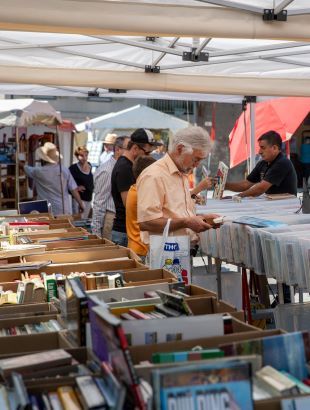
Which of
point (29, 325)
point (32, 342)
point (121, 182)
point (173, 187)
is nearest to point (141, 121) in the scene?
point (121, 182)

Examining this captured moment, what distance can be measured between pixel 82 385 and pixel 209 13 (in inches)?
116

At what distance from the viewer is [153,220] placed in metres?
4.18

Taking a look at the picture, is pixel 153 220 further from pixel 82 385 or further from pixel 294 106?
pixel 294 106

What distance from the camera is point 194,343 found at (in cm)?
201

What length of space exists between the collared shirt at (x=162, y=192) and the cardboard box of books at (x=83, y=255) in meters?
0.24

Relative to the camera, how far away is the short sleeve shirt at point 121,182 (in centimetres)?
556

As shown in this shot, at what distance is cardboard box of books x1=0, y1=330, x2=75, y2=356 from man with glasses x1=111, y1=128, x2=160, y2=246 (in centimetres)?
319

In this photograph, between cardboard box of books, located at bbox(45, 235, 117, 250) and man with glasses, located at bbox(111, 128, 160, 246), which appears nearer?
cardboard box of books, located at bbox(45, 235, 117, 250)

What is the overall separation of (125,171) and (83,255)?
1593mm

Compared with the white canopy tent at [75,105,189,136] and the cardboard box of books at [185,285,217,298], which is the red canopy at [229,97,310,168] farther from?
the cardboard box of books at [185,285,217,298]

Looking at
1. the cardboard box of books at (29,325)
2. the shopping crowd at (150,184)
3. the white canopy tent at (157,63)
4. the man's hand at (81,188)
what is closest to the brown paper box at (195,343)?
the cardboard box of books at (29,325)

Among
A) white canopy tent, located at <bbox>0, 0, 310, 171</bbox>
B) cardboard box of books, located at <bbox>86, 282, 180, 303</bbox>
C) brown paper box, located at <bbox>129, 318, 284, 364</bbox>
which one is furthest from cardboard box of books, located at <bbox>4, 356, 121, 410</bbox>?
white canopy tent, located at <bbox>0, 0, 310, 171</bbox>

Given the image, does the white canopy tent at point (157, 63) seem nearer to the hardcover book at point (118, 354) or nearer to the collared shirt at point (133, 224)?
the collared shirt at point (133, 224)

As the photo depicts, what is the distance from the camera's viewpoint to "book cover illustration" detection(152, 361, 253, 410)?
1.55m
